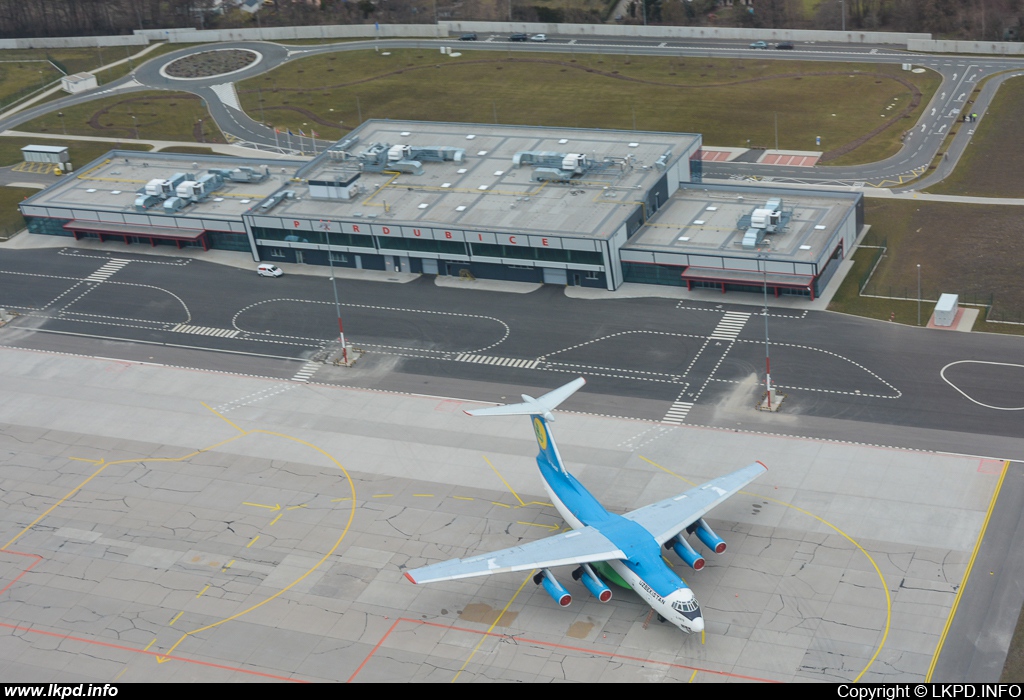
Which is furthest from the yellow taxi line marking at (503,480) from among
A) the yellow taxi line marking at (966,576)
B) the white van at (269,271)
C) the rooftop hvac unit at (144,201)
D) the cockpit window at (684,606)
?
the rooftop hvac unit at (144,201)

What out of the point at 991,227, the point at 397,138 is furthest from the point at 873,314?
the point at 397,138

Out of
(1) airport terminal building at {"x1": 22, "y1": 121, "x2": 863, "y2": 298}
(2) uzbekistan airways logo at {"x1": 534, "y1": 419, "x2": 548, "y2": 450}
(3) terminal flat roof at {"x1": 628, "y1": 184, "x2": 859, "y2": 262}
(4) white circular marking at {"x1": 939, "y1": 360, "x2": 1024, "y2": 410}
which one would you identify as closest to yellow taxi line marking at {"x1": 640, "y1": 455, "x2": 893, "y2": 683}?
(2) uzbekistan airways logo at {"x1": 534, "y1": 419, "x2": 548, "y2": 450}

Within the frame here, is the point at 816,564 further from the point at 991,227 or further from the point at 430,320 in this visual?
the point at 991,227

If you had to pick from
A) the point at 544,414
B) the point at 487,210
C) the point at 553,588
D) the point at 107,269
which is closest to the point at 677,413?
the point at 544,414

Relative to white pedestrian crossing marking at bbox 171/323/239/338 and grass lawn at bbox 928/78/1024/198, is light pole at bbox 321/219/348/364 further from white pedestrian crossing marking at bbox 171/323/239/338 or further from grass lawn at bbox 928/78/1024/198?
grass lawn at bbox 928/78/1024/198

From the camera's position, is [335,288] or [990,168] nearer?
[335,288]

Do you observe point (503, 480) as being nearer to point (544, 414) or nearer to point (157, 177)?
point (544, 414)

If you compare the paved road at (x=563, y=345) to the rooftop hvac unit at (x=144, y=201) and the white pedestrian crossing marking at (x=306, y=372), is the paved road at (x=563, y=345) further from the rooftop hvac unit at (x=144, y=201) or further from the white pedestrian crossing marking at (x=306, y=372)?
the rooftop hvac unit at (x=144, y=201)
